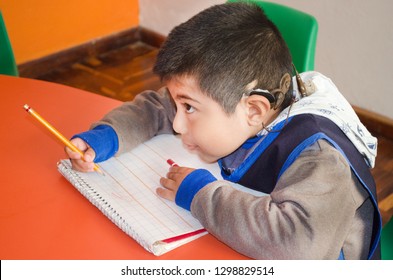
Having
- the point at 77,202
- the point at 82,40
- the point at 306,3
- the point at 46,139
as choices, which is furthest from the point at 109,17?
the point at 77,202

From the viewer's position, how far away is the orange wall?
10.0 feet

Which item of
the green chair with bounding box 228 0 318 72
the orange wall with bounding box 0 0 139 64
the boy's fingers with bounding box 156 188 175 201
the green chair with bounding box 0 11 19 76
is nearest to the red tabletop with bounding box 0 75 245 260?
the boy's fingers with bounding box 156 188 175 201

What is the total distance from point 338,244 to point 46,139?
0.66 meters

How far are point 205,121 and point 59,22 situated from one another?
247 cm

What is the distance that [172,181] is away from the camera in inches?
40.3

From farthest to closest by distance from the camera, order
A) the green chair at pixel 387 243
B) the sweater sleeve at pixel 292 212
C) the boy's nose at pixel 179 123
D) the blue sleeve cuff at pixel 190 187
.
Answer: the green chair at pixel 387 243 → the boy's nose at pixel 179 123 → the blue sleeve cuff at pixel 190 187 → the sweater sleeve at pixel 292 212

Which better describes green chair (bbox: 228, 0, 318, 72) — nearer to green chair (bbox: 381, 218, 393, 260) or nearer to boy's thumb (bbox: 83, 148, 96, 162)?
green chair (bbox: 381, 218, 393, 260)

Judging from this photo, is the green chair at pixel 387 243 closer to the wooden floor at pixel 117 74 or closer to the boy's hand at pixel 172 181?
the boy's hand at pixel 172 181

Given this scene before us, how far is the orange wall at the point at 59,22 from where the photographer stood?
306cm

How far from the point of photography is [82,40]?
3.49 metres

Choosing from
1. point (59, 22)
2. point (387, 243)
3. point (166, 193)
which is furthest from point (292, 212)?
point (59, 22)

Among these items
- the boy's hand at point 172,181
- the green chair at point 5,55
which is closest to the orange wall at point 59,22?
the green chair at point 5,55

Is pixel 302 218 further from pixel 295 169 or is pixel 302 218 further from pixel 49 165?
pixel 49 165

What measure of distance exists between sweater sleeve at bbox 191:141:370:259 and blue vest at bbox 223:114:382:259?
0.04m
